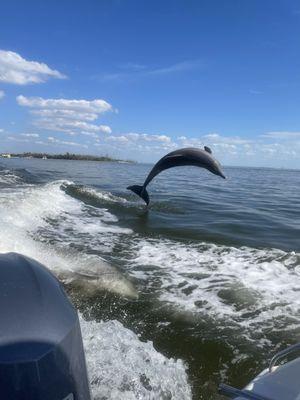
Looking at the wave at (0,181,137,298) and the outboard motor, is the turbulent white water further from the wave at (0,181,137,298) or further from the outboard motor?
the outboard motor

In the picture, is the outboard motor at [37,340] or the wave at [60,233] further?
the wave at [60,233]

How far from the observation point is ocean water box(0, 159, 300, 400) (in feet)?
13.3

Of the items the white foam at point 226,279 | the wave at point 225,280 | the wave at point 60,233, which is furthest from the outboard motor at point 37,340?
the wave at point 60,233

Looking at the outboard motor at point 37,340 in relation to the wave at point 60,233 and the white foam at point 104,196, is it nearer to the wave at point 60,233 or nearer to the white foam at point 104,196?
the wave at point 60,233

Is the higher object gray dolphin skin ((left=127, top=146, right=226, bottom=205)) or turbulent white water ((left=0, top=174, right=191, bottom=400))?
gray dolphin skin ((left=127, top=146, right=226, bottom=205))

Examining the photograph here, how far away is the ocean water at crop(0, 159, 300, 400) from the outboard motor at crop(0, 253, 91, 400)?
1.45 meters

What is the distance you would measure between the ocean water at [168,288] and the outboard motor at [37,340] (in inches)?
57.1

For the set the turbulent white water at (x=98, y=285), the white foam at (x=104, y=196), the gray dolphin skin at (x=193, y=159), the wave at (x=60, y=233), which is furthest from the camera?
the white foam at (x=104, y=196)

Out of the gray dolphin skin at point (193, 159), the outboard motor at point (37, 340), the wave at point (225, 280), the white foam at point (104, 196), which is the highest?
the gray dolphin skin at point (193, 159)

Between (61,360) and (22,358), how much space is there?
22cm

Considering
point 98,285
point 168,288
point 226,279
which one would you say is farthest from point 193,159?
point 98,285

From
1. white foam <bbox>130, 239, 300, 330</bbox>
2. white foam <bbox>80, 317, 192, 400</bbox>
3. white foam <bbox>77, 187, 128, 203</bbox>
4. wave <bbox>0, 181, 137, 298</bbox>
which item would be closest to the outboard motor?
white foam <bbox>80, 317, 192, 400</bbox>

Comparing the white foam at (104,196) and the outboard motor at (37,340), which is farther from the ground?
the outboard motor at (37,340)

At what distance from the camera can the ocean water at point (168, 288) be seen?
4048 millimetres
